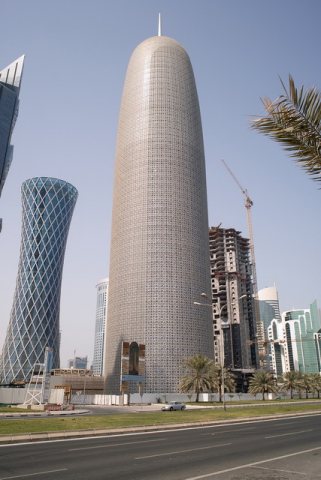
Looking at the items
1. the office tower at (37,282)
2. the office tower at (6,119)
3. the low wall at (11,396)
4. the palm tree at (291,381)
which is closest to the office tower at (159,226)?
the palm tree at (291,381)

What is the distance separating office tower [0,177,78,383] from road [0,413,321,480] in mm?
130673

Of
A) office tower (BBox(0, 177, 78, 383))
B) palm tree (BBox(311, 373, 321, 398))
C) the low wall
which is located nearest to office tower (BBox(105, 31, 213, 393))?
the low wall

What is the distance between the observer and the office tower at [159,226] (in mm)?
110938

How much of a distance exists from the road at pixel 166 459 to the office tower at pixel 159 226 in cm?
7567

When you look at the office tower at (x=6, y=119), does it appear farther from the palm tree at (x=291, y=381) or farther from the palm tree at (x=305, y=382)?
the palm tree at (x=305, y=382)

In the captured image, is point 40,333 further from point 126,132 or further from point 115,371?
point 126,132

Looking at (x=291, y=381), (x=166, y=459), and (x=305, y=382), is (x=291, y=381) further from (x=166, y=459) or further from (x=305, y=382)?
(x=166, y=459)

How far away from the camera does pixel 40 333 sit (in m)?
148

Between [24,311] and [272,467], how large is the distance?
144m

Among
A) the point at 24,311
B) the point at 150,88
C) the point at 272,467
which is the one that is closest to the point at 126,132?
the point at 150,88

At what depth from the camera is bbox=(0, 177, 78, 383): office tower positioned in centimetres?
14650

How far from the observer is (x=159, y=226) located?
393 feet

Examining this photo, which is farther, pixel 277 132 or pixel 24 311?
pixel 24 311

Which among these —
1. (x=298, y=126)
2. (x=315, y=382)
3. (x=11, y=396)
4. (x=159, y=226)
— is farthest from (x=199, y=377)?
(x=298, y=126)
